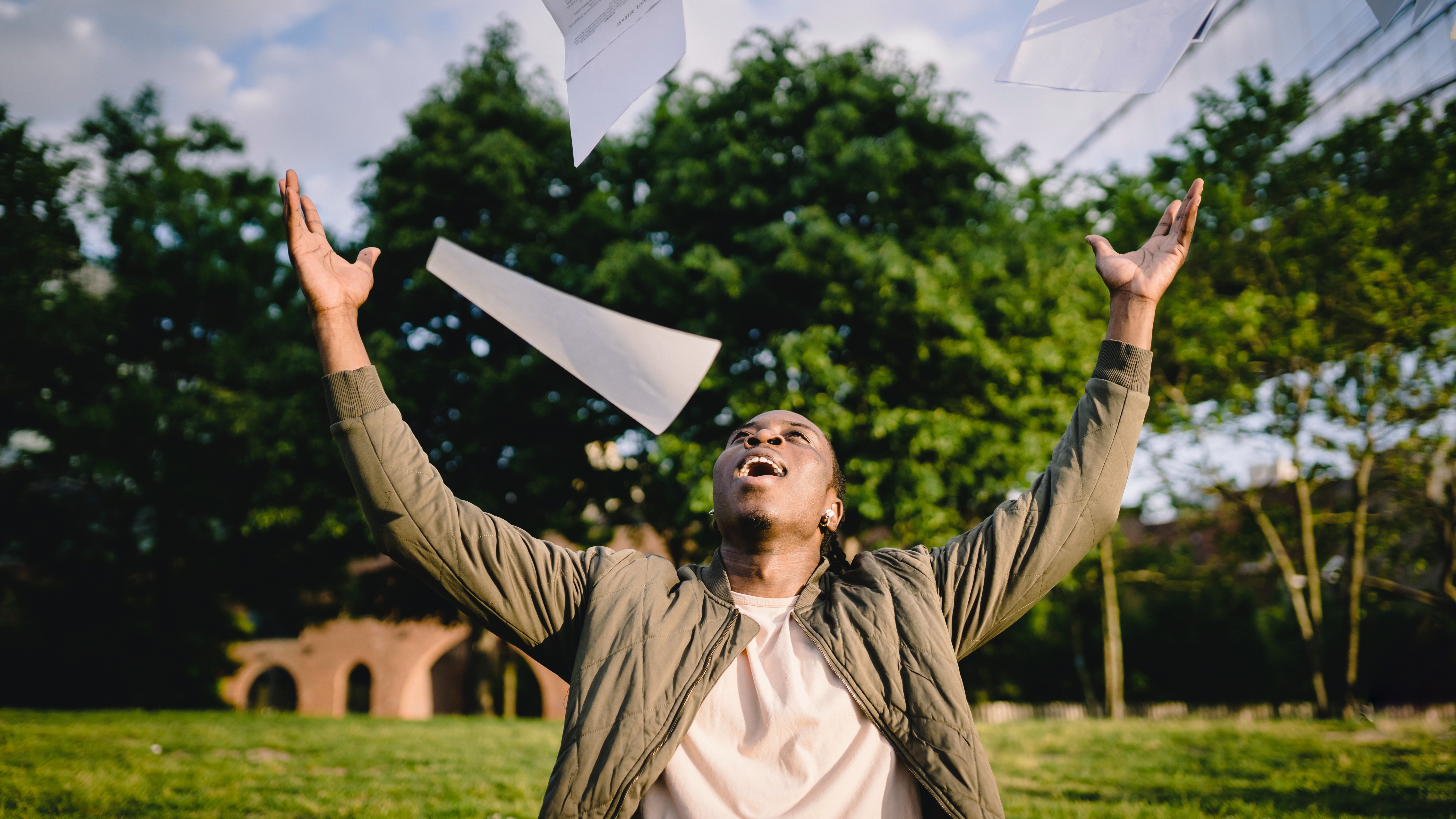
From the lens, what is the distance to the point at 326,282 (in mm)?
2188

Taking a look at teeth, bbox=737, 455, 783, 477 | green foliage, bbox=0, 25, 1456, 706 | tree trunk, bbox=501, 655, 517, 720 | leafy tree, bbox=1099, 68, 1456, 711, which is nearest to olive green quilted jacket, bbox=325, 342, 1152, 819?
teeth, bbox=737, 455, 783, 477

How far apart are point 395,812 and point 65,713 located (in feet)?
26.6

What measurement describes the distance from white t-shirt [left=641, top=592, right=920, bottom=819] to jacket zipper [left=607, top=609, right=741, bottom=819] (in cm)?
7

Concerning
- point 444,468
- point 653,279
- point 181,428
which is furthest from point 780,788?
point 181,428

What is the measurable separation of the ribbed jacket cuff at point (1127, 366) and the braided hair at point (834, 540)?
87 centimetres

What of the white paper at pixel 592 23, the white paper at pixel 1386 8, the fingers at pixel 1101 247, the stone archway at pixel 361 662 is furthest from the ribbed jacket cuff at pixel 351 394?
the stone archway at pixel 361 662

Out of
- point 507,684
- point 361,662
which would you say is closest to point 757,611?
point 507,684

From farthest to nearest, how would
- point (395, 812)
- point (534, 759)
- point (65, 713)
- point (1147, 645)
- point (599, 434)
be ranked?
point (1147, 645) < point (599, 434) < point (65, 713) < point (534, 759) < point (395, 812)

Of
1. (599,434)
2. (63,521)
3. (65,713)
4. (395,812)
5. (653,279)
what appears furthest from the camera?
(63,521)

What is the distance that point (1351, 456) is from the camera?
15312 millimetres

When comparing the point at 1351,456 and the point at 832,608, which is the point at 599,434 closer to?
the point at 832,608

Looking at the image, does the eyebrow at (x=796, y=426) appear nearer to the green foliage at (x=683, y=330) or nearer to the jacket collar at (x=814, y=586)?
the jacket collar at (x=814, y=586)

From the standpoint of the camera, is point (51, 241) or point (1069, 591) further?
point (1069, 591)

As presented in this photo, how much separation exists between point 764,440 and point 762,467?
0.10 meters
